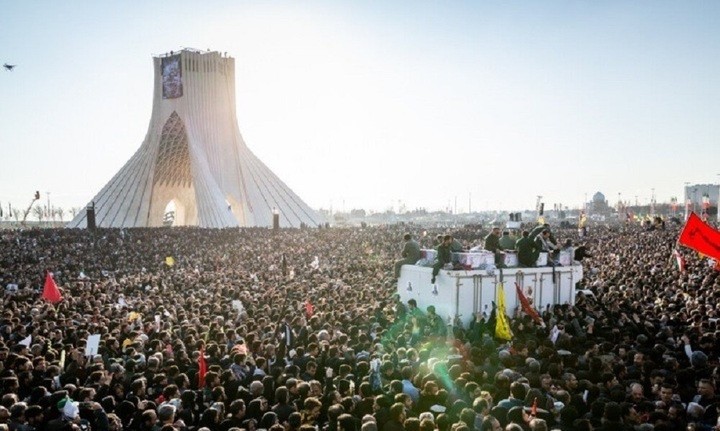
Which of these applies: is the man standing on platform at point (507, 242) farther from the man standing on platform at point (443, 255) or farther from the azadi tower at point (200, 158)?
the azadi tower at point (200, 158)

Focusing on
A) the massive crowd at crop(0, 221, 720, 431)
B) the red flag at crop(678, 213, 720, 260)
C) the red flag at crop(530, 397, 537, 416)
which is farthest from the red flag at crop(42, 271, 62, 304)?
the red flag at crop(678, 213, 720, 260)

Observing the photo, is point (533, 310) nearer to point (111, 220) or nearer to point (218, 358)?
point (218, 358)

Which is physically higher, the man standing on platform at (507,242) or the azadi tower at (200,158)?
the azadi tower at (200,158)

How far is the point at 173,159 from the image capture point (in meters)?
57.5

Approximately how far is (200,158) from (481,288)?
1698 inches

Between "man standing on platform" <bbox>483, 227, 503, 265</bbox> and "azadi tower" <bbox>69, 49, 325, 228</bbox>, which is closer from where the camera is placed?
"man standing on platform" <bbox>483, 227, 503, 265</bbox>

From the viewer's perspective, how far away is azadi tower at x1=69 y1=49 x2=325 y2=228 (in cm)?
5069

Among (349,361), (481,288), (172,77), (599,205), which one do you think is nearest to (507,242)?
(481,288)

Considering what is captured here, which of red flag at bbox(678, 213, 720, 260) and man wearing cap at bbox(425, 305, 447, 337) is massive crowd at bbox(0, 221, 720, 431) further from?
red flag at bbox(678, 213, 720, 260)

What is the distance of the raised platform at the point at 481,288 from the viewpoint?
13.0 metres

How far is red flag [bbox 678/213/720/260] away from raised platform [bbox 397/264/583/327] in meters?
2.61

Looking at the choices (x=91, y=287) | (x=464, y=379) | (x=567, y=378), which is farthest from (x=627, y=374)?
(x=91, y=287)

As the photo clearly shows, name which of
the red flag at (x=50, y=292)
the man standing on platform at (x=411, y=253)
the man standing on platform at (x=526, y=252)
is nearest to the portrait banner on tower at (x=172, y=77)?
the red flag at (x=50, y=292)

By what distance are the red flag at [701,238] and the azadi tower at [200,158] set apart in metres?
39.9
